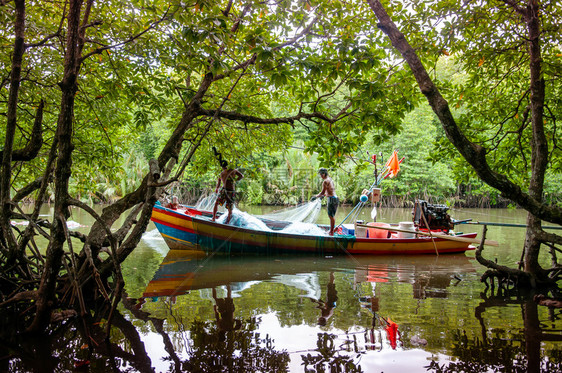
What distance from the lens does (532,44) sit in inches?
181

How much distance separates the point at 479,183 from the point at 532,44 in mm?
23950

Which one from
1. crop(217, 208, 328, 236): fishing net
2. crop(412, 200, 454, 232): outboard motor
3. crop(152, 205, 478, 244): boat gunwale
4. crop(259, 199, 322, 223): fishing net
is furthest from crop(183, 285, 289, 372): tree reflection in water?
crop(412, 200, 454, 232): outboard motor

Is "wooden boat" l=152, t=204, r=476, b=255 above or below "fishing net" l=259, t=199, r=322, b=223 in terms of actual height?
below

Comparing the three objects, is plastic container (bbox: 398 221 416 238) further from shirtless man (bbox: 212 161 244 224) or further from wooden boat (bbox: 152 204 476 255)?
shirtless man (bbox: 212 161 244 224)

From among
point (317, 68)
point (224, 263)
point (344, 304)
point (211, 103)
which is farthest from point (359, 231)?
point (317, 68)

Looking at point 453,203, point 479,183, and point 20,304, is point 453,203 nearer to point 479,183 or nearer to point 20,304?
point 479,183

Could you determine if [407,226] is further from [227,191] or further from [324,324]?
[324,324]

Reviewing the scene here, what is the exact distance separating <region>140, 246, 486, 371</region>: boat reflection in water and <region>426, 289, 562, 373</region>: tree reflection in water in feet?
0.80

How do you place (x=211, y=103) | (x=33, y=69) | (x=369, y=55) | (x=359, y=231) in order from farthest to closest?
(x=359, y=231) < (x=211, y=103) < (x=33, y=69) < (x=369, y=55)

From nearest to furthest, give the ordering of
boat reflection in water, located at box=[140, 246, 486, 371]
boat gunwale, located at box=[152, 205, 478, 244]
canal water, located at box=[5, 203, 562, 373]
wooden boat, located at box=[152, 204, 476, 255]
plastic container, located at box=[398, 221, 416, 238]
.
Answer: canal water, located at box=[5, 203, 562, 373] → boat reflection in water, located at box=[140, 246, 486, 371] → boat gunwale, located at box=[152, 205, 478, 244] → wooden boat, located at box=[152, 204, 476, 255] → plastic container, located at box=[398, 221, 416, 238]

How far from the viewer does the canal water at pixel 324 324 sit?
3281 millimetres

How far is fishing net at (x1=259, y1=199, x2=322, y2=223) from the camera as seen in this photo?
968 cm

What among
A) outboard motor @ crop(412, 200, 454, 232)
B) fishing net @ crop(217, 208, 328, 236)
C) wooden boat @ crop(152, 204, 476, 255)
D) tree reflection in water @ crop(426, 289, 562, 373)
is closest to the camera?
tree reflection in water @ crop(426, 289, 562, 373)

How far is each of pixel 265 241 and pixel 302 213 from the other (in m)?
1.51
